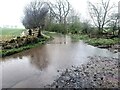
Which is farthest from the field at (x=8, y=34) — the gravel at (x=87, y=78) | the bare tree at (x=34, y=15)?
the gravel at (x=87, y=78)

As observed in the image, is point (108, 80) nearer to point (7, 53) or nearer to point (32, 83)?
point (32, 83)

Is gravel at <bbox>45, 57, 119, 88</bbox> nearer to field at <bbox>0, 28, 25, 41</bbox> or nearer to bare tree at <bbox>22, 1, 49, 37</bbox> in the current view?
field at <bbox>0, 28, 25, 41</bbox>

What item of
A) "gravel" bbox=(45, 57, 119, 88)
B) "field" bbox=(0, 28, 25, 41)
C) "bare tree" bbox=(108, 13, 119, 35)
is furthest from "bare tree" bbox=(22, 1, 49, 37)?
"gravel" bbox=(45, 57, 119, 88)

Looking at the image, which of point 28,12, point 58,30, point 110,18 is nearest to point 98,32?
point 110,18

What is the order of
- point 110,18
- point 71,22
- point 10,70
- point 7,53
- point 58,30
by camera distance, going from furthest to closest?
point 71,22 < point 58,30 < point 110,18 < point 7,53 < point 10,70

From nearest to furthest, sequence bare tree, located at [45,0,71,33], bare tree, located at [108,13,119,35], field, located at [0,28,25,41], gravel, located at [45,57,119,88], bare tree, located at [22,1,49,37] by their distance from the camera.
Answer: gravel, located at [45,57,119,88], field, located at [0,28,25,41], bare tree, located at [22,1,49,37], bare tree, located at [108,13,119,35], bare tree, located at [45,0,71,33]

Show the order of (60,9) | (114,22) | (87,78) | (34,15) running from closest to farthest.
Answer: (87,78)
(34,15)
(114,22)
(60,9)

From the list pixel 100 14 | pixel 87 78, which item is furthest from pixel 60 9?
pixel 87 78

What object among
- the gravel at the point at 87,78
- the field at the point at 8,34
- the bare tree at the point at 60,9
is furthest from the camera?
the bare tree at the point at 60,9

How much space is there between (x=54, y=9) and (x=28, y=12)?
15.7 metres

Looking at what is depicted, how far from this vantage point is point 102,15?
3100cm

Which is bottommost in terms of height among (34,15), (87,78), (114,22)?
A: (87,78)

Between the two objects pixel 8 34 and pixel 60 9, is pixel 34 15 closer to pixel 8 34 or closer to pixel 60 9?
pixel 8 34

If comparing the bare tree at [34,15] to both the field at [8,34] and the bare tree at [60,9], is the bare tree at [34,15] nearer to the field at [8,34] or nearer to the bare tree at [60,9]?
→ the field at [8,34]
